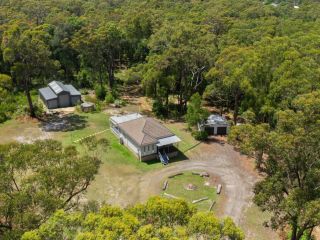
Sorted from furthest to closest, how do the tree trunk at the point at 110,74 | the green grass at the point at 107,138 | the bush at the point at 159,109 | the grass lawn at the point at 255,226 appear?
the tree trunk at the point at 110,74 → the bush at the point at 159,109 → the green grass at the point at 107,138 → the grass lawn at the point at 255,226

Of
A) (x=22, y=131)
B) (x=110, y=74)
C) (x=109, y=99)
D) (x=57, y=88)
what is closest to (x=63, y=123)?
(x=22, y=131)

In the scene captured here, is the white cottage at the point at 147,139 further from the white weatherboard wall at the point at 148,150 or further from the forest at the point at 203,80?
the forest at the point at 203,80

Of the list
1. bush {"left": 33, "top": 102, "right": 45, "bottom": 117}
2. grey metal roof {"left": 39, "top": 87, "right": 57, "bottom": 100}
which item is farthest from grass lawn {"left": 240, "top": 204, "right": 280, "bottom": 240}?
grey metal roof {"left": 39, "top": 87, "right": 57, "bottom": 100}

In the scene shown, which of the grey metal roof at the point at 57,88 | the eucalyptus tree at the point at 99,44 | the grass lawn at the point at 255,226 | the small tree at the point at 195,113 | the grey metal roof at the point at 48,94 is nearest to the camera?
the grass lawn at the point at 255,226

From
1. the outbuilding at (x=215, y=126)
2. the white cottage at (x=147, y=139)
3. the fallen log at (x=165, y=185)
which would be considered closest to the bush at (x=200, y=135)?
the outbuilding at (x=215, y=126)

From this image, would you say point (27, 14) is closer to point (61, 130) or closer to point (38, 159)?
point (61, 130)

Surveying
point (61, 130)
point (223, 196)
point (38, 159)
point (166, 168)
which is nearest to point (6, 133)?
point (61, 130)
